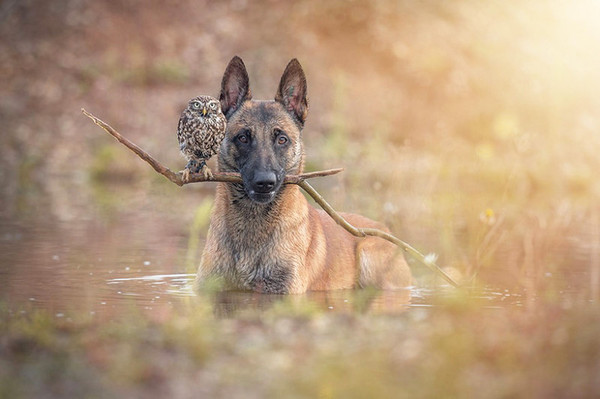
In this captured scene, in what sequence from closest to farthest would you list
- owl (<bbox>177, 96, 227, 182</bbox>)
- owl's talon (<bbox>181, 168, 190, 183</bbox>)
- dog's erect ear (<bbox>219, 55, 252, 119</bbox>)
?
owl's talon (<bbox>181, 168, 190, 183</bbox>), owl (<bbox>177, 96, 227, 182</bbox>), dog's erect ear (<bbox>219, 55, 252, 119</bbox>)

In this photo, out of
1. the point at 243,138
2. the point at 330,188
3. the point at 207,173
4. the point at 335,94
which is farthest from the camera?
the point at 335,94

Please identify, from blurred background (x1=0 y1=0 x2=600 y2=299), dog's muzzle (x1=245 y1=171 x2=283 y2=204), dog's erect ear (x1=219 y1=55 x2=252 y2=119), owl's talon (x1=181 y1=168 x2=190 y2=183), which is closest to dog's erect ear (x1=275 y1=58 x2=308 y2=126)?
dog's erect ear (x1=219 y1=55 x2=252 y2=119)

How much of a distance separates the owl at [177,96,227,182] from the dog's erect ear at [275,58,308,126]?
45.3 inches

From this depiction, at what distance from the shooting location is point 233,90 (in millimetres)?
8695

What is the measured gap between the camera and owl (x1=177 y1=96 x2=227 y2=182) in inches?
302

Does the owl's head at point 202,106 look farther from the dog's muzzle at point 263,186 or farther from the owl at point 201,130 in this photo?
the dog's muzzle at point 263,186

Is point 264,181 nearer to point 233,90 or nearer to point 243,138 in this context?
point 243,138

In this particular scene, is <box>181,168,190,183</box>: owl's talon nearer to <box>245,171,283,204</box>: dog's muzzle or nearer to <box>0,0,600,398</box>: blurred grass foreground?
<box>245,171,283,204</box>: dog's muzzle

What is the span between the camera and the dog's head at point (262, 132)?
7859mm

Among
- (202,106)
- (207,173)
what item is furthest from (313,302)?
(202,106)

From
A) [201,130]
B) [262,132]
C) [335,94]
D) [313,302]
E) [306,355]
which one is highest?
[335,94]

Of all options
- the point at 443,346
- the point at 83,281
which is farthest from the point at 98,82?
the point at 443,346

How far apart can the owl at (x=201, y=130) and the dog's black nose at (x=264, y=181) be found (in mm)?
398

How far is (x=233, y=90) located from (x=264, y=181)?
52.5 inches
